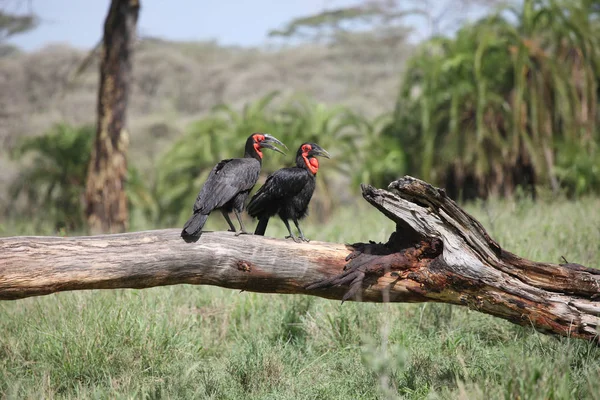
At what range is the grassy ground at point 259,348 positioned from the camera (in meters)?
2.89

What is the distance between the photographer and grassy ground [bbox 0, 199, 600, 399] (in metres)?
2.89

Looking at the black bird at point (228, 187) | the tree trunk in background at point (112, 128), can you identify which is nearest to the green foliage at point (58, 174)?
the tree trunk in background at point (112, 128)

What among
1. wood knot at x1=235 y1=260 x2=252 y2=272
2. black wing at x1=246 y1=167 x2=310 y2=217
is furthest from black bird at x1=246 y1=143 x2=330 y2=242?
wood knot at x1=235 y1=260 x2=252 y2=272

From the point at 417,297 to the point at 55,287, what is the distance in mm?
1911

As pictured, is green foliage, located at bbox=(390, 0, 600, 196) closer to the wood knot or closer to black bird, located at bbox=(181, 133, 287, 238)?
black bird, located at bbox=(181, 133, 287, 238)

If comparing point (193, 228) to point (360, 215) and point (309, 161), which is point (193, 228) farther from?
point (360, 215)

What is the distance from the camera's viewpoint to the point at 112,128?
7992 millimetres

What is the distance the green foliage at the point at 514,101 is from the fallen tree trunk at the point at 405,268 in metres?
5.93

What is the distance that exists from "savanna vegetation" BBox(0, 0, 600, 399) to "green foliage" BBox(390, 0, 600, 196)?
0.03 metres

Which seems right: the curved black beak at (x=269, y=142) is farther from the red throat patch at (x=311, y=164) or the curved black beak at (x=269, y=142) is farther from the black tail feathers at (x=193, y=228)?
the black tail feathers at (x=193, y=228)

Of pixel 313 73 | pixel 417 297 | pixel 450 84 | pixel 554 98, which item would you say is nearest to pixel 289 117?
pixel 450 84

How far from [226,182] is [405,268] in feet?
3.97

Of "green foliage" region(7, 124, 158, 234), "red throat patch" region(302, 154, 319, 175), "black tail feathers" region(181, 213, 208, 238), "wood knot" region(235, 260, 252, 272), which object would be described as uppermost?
"red throat patch" region(302, 154, 319, 175)

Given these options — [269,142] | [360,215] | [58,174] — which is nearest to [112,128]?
[58,174]
